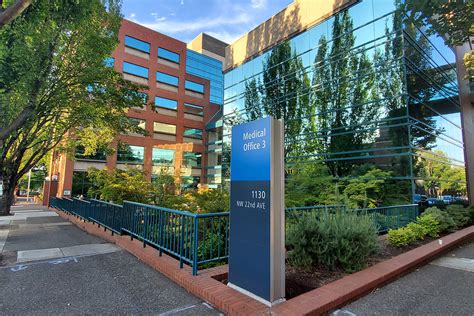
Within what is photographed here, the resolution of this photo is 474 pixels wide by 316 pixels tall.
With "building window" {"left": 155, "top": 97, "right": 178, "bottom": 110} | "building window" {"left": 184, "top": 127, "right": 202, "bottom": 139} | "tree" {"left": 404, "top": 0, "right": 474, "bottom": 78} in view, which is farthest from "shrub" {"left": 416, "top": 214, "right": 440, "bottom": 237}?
"building window" {"left": 184, "top": 127, "right": 202, "bottom": 139}

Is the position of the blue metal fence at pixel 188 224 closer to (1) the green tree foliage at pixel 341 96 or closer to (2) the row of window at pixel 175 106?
(1) the green tree foliage at pixel 341 96

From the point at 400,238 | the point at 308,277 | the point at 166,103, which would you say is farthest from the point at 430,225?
the point at 166,103

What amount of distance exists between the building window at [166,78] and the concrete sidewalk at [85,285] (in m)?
33.7

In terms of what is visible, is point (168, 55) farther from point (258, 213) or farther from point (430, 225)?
point (258, 213)

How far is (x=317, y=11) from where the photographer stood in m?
18.3

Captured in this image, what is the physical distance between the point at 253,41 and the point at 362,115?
12653 millimetres

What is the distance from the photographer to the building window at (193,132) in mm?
40787

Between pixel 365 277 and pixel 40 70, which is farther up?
pixel 40 70

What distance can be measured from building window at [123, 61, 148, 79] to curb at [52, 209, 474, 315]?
1302 inches

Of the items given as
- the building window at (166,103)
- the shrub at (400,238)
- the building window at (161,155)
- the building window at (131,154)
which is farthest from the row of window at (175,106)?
the shrub at (400,238)

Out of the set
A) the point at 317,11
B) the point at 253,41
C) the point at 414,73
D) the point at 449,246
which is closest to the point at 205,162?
the point at 253,41

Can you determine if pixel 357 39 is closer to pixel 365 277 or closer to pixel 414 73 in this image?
pixel 414 73

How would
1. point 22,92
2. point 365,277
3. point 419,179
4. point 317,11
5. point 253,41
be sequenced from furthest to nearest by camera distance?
point 253,41
point 317,11
point 419,179
point 22,92
point 365,277

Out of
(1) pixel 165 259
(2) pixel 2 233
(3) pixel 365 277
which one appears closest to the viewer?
(3) pixel 365 277
